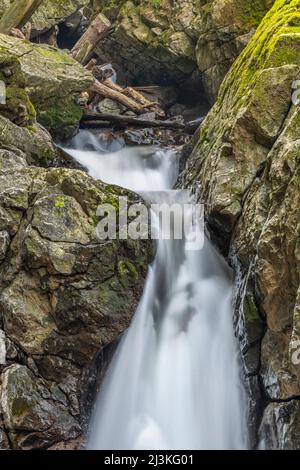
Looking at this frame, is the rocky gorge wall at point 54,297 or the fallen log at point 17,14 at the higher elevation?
the fallen log at point 17,14

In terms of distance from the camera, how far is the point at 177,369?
15.0 ft

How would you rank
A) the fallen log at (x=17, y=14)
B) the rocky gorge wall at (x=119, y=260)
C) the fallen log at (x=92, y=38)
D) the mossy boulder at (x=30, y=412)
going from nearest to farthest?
the rocky gorge wall at (x=119, y=260) → the mossy boulder at (x=30, y=412) → the fallen log at (x=17, y=14) → the fallen log at (x=92, y=38)

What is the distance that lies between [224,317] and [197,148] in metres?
3.12

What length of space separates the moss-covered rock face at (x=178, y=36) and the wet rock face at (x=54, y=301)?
621 centimetres

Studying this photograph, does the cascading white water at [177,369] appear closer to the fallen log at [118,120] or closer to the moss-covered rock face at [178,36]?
the fallen log at [118,120]

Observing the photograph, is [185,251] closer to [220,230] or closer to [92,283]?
[220,230]

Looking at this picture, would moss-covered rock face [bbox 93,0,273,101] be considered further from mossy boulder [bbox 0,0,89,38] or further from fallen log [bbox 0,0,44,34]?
fallen log [bbox 0,0,44,34]

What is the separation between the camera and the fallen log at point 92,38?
37.9ft

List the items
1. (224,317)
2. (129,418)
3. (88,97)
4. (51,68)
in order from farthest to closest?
1. (88,97)
2. (51,68)
3. (224,317)
4. (129,418)

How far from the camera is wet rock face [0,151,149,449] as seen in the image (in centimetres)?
413

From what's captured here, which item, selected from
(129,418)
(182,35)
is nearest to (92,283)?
(129,418)

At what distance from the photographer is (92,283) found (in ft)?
14.8

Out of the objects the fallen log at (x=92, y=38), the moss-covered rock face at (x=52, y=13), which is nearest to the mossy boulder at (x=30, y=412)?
the fallen log at (x=92, y=38)

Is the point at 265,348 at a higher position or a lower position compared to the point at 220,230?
lower
